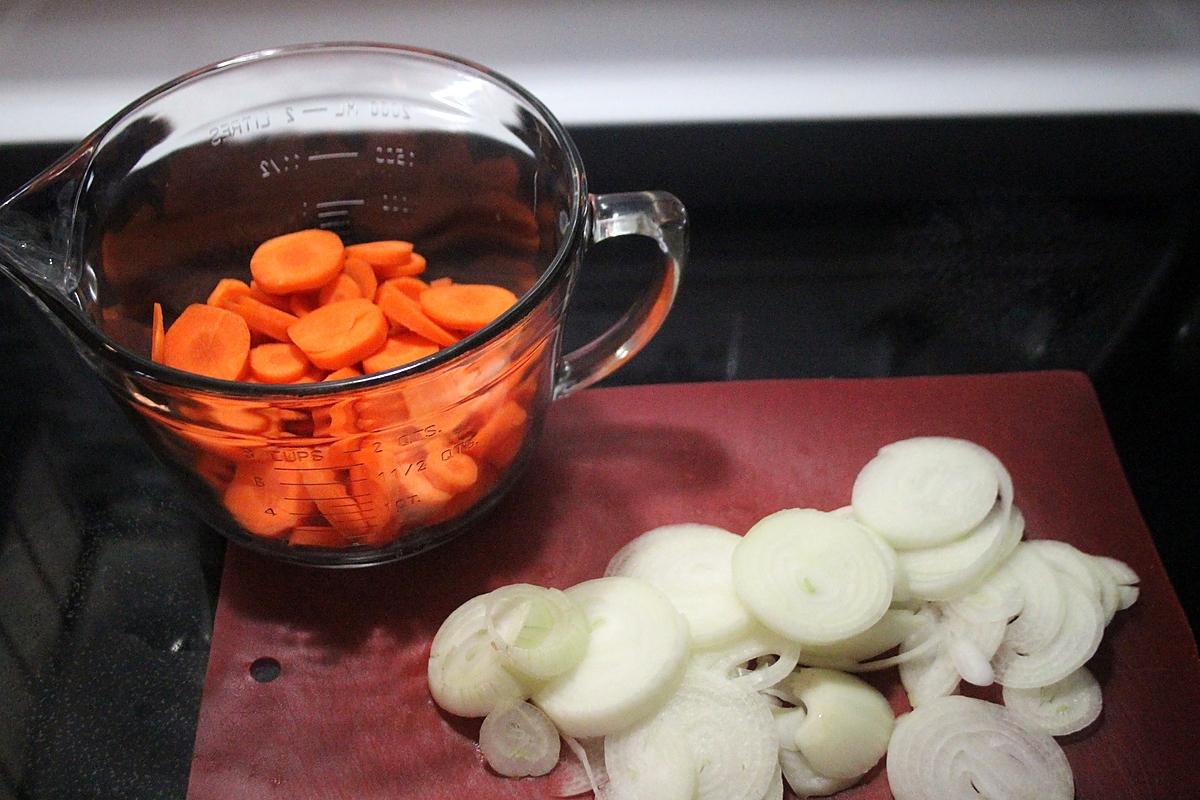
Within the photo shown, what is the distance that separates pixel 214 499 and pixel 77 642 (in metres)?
0.19

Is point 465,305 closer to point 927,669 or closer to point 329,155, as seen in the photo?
point 329,155

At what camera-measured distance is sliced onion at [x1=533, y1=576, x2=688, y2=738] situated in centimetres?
85

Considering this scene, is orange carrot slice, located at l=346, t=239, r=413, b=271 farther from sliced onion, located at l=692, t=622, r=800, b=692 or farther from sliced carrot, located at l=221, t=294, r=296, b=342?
sliced onion, located at l=692, t=622, r=800, b=692

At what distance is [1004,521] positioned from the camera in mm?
960

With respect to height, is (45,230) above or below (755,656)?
above

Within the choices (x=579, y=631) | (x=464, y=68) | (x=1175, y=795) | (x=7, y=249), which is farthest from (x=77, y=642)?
(x=1175, y=795)

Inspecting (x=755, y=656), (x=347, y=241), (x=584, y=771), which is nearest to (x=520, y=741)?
(x=584, y=771)

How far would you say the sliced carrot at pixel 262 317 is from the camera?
981 mm

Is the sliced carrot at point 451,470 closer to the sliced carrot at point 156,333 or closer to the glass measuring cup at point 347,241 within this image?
the glass measuring cup at point 347,241

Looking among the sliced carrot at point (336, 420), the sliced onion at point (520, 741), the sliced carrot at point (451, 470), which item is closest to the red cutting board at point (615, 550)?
the sliced onion at point (520, 741)

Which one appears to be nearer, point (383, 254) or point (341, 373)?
point (341, 373)

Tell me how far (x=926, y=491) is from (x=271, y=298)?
2.01ft

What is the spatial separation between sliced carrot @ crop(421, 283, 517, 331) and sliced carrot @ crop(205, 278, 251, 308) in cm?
16

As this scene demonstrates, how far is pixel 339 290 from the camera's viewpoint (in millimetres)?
1027
